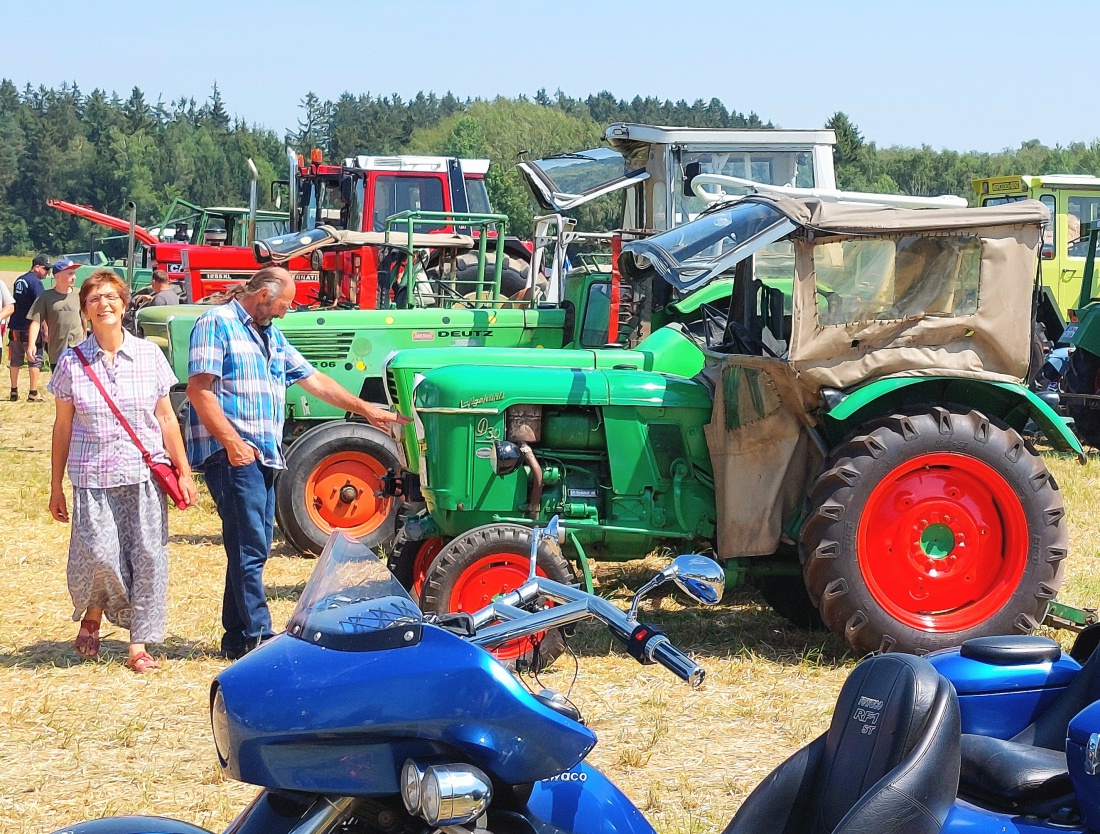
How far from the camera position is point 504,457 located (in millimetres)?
5590

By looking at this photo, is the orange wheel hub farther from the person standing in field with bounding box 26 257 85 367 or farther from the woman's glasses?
the person standing in field with bounding box 26 257 85 367

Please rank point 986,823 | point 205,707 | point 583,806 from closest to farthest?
point 583,806 → point 986,823 → point 205,707

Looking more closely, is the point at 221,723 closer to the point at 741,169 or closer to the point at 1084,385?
the point at 741,169

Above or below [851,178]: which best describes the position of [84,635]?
below

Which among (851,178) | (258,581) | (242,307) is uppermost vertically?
(851,178)

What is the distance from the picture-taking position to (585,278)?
8227mm

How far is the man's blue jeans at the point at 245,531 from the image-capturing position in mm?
5176

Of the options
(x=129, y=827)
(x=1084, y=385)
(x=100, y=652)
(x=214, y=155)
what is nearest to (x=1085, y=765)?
(x=129, y=827)

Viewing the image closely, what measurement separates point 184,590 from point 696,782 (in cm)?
361

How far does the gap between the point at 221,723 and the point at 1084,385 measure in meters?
10.4

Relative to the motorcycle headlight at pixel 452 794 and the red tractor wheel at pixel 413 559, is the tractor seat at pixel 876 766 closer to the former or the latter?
the motorcycle headlight at pixel 452 794

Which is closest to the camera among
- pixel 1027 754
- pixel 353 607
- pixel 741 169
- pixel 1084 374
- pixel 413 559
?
pixel 353 607

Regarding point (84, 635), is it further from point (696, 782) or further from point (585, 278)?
point (585, 278)

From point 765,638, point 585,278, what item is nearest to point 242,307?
point 765,638
